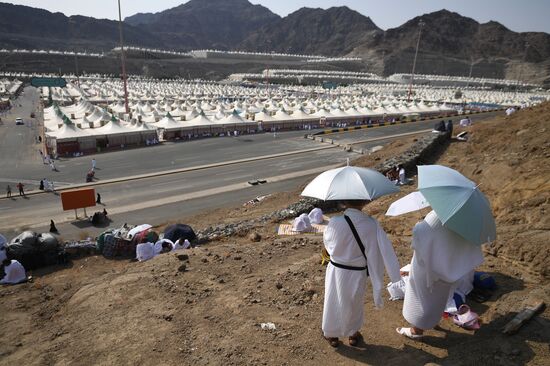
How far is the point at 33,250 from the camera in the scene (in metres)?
9.68

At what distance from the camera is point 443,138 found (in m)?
19.1

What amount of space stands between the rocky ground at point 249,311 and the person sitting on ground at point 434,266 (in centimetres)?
36

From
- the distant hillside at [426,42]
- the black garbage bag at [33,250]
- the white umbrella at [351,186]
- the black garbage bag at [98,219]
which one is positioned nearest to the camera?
the white umbrella at [351,186]

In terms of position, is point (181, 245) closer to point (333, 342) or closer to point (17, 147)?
point (333, 342)

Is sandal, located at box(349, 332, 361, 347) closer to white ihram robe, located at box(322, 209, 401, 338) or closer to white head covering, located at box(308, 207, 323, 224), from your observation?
white ihram robe, located at box(322, 209, 401, 338)

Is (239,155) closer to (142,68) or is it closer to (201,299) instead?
(201,299)

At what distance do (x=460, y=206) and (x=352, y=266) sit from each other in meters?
1.28

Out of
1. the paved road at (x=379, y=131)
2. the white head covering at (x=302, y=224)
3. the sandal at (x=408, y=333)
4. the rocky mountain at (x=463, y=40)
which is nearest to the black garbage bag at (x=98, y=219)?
the white head covering at (x=302, y=224)

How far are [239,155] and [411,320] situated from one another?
25500mm

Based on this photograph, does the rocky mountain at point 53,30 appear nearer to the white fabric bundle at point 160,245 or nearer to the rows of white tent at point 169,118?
the rows of white tent at point 169,118

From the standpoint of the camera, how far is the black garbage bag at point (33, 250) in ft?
31.3

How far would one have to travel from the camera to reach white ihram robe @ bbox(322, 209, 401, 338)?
4.01m

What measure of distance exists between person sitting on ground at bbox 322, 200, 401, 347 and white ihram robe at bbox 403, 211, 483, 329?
1.26ft

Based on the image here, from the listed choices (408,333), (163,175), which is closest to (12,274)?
(408,333)
